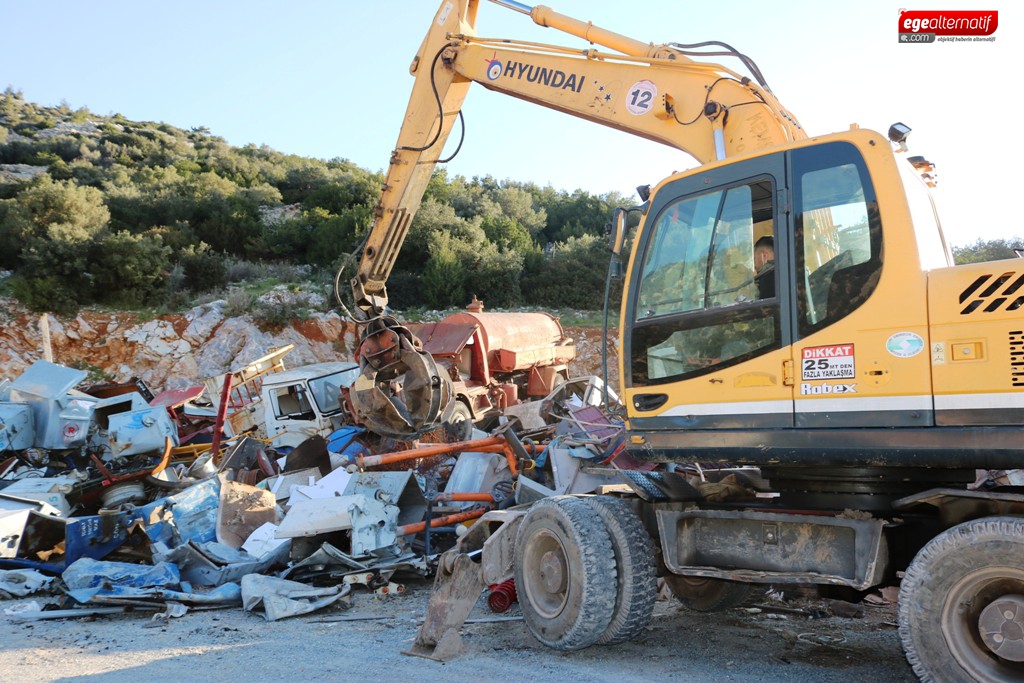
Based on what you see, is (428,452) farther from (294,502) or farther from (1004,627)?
(1004,627)

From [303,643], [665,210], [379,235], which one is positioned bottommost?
[303,643]

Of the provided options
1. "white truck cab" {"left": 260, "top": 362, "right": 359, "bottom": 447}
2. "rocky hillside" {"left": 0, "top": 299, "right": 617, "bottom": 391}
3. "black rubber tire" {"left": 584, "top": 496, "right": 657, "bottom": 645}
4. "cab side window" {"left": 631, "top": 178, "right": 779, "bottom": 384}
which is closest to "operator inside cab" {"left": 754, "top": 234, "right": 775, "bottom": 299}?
"cab side window" {"left": 631, "top": 178, "right": 779, "bottom": 384}

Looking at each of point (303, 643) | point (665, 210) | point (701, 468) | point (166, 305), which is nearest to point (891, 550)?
Answer: point (701, 468)

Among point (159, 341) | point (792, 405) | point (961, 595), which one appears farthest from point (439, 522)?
point (159, 341)

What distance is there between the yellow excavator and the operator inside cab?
0.04 feet

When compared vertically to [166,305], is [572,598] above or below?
below

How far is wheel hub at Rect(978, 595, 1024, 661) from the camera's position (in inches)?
137

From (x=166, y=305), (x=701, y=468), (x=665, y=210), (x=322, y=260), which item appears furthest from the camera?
(x=322, y=260)

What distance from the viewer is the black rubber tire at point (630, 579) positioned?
16.2 feet

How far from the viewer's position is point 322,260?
29484mm

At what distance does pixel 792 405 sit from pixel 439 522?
178 inches

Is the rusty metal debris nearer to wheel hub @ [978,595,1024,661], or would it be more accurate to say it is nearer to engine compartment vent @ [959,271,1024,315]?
wheel hub @ [978,595,1024,661]

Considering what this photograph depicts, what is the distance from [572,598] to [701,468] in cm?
172

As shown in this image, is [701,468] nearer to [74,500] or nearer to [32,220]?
[74,500]
